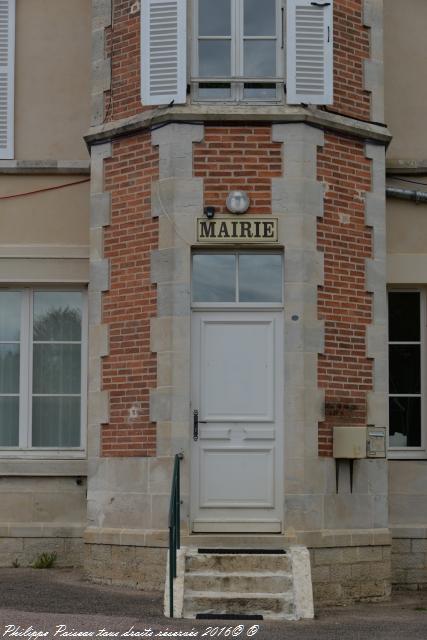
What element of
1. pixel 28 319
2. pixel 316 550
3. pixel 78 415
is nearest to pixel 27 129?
pixel 28 319

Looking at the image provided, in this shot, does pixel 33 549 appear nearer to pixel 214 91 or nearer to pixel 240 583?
pixel 240 583

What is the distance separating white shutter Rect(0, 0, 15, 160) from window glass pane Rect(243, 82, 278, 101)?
9.13ft

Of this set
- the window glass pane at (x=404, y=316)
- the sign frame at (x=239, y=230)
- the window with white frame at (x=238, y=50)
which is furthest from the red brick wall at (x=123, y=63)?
the window glass pane at (x=404, y=316)

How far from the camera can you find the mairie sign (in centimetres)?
1190

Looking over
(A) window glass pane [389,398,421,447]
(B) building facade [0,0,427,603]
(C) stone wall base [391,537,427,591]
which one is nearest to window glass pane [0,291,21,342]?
(B) building facade [0,0,427,603]

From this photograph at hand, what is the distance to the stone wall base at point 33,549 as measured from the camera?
13.0 m

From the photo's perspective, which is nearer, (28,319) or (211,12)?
(211,12)

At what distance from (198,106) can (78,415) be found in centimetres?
355

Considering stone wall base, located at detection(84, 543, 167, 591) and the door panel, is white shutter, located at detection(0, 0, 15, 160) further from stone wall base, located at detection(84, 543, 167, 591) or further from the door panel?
stone wall base, located at detection(84, 543, 167, 591)

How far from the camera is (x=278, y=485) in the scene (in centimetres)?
1177

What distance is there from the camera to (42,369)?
13.4m

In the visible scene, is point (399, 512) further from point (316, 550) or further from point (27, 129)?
point (27, 129)

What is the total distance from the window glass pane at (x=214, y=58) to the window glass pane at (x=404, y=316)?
9.88ft

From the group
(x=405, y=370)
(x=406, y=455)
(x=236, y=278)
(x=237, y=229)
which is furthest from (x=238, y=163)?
(x=406, y=455)
